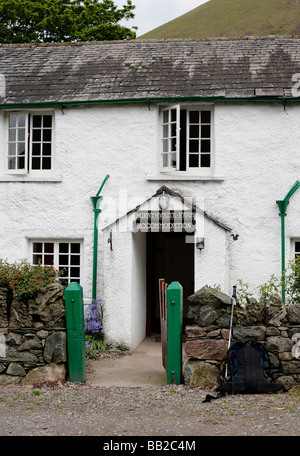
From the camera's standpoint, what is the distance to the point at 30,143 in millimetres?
12727

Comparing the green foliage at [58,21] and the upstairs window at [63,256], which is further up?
the green foliage at [58,21]

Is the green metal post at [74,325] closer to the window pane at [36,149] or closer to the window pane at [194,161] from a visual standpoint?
the window pane at [194,161]

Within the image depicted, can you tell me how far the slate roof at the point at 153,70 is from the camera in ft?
39.8

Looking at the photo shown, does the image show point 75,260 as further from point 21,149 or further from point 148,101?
point 148,101

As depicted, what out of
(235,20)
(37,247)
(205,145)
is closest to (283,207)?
(205,145)

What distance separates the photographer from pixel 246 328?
8.23 metres

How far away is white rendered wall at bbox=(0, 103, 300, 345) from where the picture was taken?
11.4 meters

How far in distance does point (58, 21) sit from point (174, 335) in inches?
764

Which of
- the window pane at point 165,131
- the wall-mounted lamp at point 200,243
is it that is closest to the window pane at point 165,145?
the window pane at point 165,131

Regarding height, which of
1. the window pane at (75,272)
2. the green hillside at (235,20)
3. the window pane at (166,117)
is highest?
the green hillside at (235,20)

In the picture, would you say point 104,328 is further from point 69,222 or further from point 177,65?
point 177,65

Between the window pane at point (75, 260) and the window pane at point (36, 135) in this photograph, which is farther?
the window pane at point (36, 135)

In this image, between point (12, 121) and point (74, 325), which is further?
point (12, 121)

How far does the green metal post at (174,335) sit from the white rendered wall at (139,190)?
267 cm
